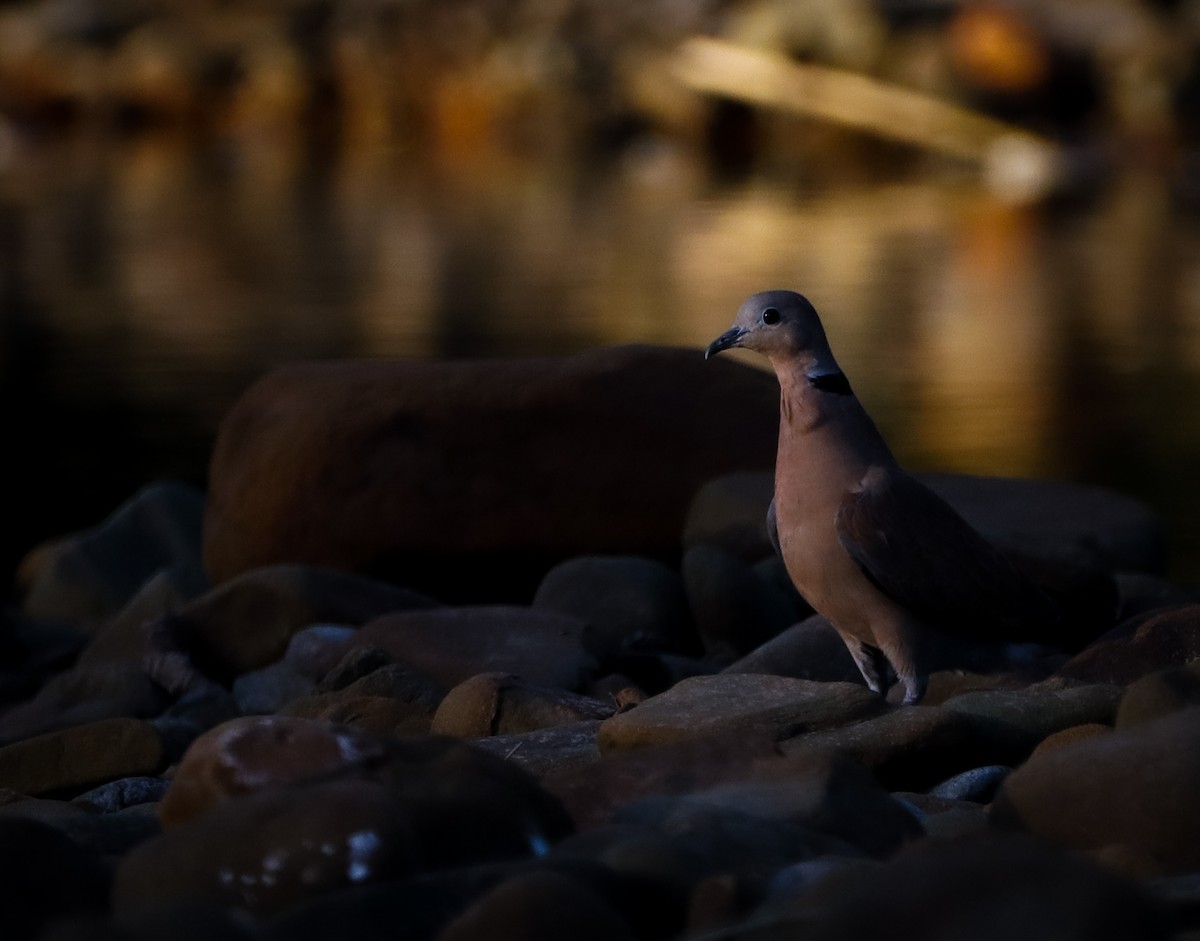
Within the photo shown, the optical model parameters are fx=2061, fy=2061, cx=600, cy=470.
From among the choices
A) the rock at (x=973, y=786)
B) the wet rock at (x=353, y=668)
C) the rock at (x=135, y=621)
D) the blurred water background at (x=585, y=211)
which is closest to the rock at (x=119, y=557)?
the rock at (x=135, y=621)

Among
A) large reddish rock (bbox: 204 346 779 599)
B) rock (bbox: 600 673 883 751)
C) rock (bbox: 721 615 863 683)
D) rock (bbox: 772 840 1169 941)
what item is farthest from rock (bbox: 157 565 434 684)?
rock (bbox: 772 840 1169 941)

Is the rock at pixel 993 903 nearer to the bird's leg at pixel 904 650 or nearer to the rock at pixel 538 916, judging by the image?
the rock at pixel 538 916

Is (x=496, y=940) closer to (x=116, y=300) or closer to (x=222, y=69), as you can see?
(x=116, y=300)

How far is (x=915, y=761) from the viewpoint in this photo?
4.52m

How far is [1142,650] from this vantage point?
5430mm

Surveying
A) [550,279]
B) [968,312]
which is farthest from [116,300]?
[968,312]

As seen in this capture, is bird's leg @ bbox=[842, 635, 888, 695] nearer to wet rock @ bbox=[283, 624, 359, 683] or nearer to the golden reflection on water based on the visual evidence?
wet rock @ bbox=[283, 624, 359, 683]

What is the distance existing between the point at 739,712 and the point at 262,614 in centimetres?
281

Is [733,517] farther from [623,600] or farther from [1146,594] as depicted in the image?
[1146,594]

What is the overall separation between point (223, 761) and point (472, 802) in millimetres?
501

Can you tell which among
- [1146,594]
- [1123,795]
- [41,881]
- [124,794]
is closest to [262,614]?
[124,794]

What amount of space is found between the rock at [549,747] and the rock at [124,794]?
88 cm

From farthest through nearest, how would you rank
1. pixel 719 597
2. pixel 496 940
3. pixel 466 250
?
pixel 466 250 → pixel 719 597 → pixel 496 940

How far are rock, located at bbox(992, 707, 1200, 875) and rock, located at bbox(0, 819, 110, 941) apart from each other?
164cm
